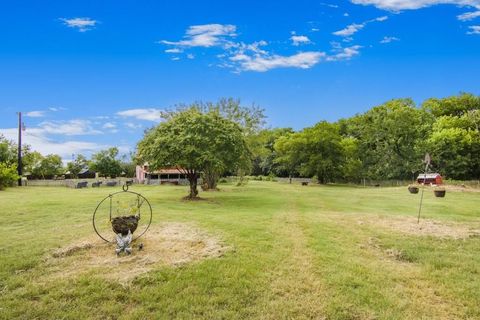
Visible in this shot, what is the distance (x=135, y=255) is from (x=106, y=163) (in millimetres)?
59954

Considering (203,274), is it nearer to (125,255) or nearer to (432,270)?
(125,255)

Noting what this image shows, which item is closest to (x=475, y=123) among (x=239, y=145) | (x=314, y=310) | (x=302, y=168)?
(x=302, y=168)

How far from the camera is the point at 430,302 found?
6098 millimetres

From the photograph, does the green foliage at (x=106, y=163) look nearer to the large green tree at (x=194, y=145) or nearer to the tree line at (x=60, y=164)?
the tree line at (x=60, y=164)

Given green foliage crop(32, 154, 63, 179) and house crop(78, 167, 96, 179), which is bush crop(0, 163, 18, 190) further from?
house crop(78, 167, 96, 179)

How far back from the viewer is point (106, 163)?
6412 cm

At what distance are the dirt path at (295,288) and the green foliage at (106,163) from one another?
5946cm

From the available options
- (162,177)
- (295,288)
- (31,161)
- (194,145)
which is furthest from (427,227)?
(31,161)

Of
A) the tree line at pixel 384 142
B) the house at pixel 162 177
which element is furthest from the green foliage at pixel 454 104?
the house at pixel 162 177

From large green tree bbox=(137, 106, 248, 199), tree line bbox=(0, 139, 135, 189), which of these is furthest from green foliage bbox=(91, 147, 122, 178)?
large green tree bbox=(137, 106, 248, 199)

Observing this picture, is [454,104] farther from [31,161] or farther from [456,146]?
[31,161]

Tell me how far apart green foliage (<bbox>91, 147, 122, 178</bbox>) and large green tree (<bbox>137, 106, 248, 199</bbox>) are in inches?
1802

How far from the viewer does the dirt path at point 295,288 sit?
5.59 meters

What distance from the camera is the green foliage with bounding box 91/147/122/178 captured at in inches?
2514
